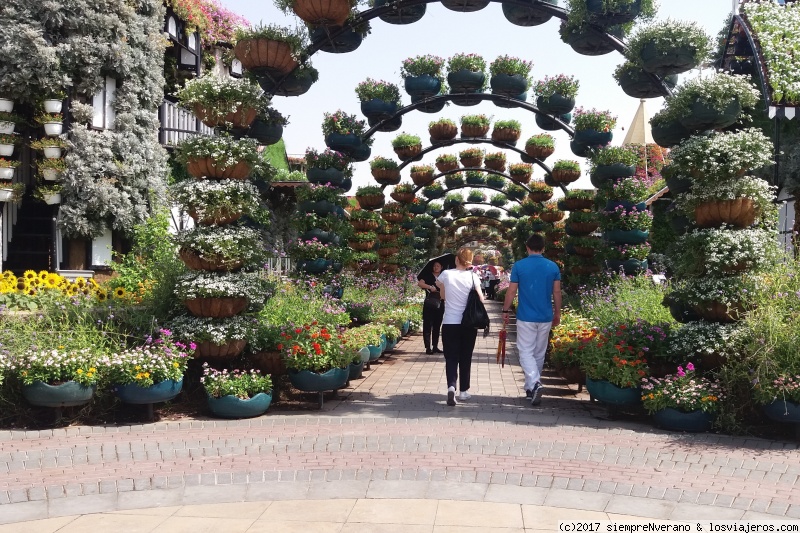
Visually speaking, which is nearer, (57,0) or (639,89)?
(639,89)

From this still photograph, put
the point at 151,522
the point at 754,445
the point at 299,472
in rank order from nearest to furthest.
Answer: the point at 151,522
the point at 299,472
the point at 754,445

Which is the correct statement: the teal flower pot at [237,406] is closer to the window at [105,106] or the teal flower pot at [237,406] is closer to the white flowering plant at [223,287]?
the white flowering plant at [223,287]

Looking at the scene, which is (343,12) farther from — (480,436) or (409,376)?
(480,436)

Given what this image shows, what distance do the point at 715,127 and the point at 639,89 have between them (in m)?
1.96

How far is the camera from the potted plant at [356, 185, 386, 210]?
1827 cm

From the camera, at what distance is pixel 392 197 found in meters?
22.4

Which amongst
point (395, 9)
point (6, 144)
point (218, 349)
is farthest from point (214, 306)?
point (6, 144)

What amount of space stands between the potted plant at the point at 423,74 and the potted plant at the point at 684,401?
8.80m

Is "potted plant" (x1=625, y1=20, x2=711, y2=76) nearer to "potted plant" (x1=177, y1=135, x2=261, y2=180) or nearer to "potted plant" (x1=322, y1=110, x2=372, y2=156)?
"potted plant" (x1=177, y1=135, x2=261, y2=180)

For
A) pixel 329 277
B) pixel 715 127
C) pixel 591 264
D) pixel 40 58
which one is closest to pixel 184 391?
pixel 329 277

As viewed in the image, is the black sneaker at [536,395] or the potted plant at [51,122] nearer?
the black sneaker at [536,395]

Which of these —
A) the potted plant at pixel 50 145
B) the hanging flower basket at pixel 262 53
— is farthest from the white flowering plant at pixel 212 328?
the potted plant at pixel 50 145

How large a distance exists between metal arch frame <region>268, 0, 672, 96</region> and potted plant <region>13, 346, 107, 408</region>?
14.1 feet

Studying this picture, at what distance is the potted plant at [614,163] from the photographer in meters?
12.4
